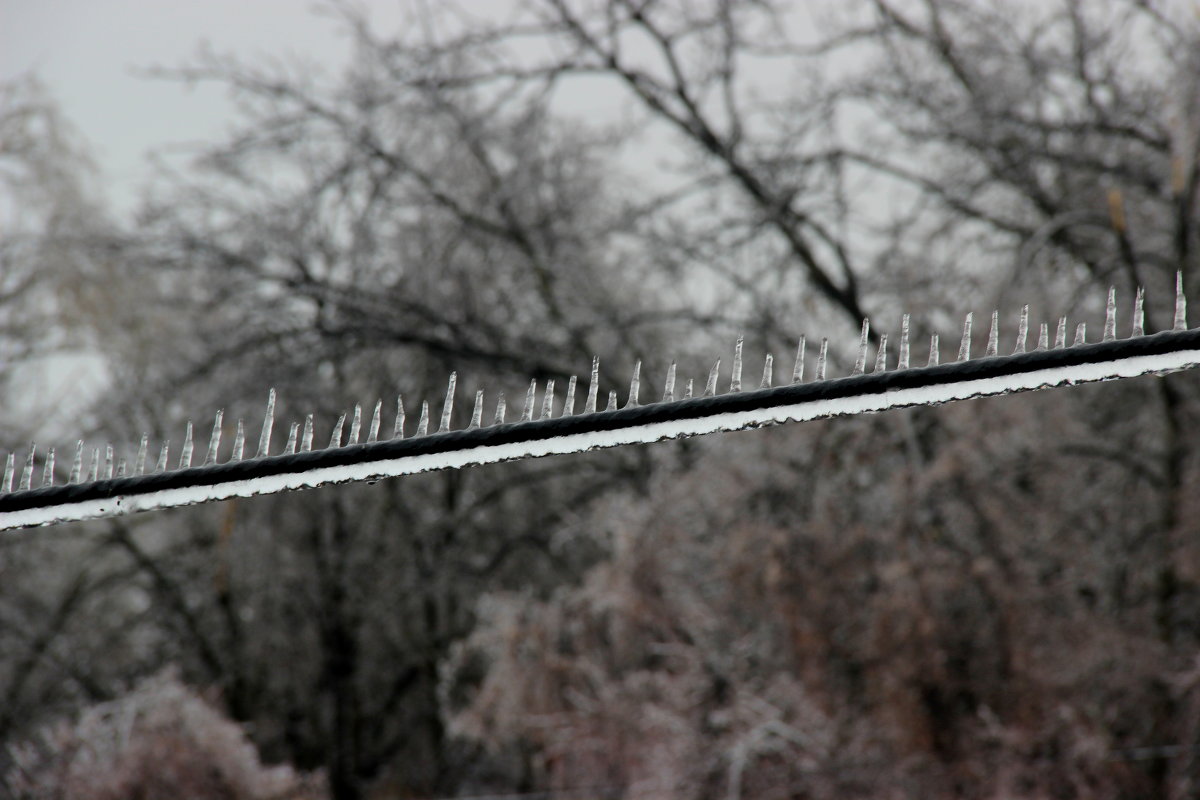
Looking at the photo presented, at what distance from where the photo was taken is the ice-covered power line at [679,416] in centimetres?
80

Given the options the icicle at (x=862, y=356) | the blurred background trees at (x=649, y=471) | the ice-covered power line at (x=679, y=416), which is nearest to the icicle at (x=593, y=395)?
the ice-covered power line at (x=679, y=416)

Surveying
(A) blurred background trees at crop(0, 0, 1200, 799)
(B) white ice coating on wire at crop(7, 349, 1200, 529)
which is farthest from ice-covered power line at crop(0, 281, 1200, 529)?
(A) blurred background trees at crop(0, 0, 1200, 799)

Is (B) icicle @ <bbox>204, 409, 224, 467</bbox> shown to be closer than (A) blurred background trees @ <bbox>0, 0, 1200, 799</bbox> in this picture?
Yes

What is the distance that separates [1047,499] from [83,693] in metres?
10.7

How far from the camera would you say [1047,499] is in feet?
25.4

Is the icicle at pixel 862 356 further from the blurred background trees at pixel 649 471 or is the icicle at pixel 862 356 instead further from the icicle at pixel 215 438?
the blurred background trees at pixel 649 471

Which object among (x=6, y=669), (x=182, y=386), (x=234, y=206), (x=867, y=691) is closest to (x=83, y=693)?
(x=6, y=669)

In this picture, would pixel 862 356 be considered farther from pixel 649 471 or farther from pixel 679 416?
pixel 649 471

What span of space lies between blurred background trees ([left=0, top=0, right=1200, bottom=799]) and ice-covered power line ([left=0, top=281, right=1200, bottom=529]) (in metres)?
6.40

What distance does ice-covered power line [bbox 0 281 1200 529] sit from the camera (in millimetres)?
795

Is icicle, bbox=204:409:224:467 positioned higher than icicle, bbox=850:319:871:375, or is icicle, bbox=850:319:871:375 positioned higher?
icicle, bbox=850:319:871:375

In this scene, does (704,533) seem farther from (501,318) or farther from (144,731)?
(501,318)

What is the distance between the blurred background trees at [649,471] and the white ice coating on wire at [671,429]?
6.41 meters

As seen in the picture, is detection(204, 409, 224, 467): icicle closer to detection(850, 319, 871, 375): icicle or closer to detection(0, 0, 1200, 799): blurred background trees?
detection(850, 319, 871, 375): icicle
